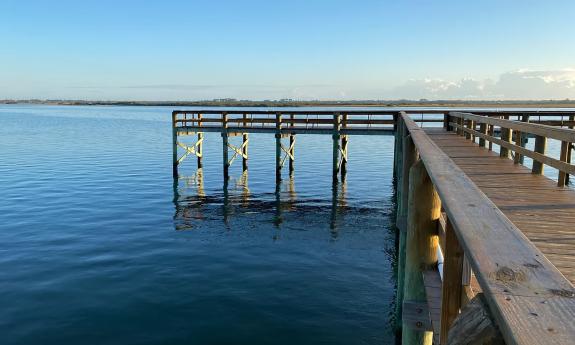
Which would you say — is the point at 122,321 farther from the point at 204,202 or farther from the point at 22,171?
the point at 22,171

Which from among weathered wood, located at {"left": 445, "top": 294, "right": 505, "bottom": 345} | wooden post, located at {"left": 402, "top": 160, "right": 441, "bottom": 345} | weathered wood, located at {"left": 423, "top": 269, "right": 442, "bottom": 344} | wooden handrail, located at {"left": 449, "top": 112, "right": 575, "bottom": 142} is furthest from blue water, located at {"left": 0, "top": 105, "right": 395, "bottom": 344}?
weathered wood, located at {"left": 445, "top": 294, "right": 505, "bottom": 345}

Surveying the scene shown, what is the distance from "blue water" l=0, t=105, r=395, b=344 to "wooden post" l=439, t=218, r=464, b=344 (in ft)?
18.8

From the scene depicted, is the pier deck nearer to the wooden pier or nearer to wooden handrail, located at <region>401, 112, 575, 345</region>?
the wooden pier

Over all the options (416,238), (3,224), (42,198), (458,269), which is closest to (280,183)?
(42,198)

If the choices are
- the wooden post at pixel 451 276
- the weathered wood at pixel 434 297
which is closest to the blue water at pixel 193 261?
the weathered wood at pixel 434 297

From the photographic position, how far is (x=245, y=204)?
62.2 ft

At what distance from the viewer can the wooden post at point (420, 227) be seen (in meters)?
4.40

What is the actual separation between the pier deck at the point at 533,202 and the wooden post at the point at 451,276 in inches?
25.0

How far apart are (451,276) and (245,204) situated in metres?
16.4

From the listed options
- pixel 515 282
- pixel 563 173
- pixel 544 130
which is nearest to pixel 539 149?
pixel 563 173

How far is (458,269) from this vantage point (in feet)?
9.36

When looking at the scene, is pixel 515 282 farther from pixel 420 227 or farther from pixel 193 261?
pixel 193 261

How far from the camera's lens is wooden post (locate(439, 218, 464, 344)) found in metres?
2.80

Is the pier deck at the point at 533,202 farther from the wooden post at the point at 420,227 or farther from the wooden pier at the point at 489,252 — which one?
the wooden post at the point at 420,227
